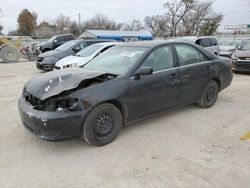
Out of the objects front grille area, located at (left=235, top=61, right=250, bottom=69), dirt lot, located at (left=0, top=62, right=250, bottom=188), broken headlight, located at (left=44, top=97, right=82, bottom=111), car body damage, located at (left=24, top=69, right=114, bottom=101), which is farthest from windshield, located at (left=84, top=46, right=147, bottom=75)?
front grille area, located at (left=235, top=61, right=250, bottom=69)

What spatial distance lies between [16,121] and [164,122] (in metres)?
2.84

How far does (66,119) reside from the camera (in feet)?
9.94

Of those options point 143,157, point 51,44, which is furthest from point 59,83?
point 51,44

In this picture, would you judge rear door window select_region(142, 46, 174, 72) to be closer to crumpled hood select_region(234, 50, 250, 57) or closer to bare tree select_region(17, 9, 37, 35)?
crumpled hood select_region(234, 50, 250, 57)

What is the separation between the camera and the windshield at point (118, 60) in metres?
3.84

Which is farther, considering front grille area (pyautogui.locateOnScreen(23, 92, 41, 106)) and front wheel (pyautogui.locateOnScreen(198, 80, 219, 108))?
front wheel (pyautogui.locateOnScreen(198, 80, 219, 108))

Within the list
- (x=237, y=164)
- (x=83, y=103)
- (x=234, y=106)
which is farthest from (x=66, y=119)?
(x=234, y=106)

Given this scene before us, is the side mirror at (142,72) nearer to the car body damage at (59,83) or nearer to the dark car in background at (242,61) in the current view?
the car body damage at (59,83)

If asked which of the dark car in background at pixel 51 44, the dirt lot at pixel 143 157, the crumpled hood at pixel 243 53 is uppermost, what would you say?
the dark car in background at pixel 51 44

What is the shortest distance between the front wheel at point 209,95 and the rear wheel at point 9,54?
14.8 meters

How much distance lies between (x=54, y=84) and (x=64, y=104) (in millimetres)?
430

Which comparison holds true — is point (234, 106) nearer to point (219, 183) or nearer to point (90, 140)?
point (219, 183)

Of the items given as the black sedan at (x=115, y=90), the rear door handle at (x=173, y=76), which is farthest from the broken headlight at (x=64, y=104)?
the rear door handle at (x=173, y=76)

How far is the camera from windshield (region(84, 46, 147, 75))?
3.84 m
